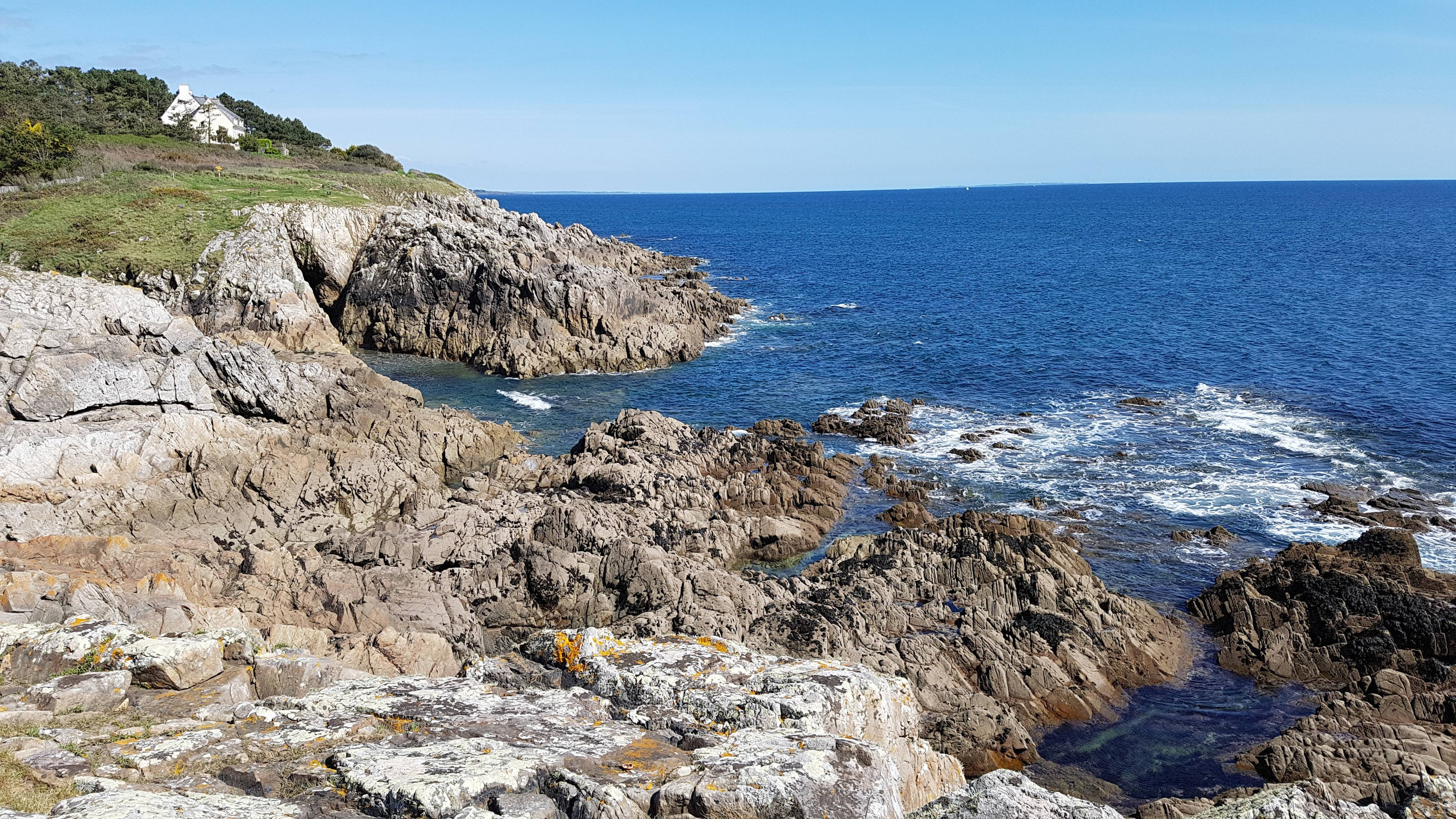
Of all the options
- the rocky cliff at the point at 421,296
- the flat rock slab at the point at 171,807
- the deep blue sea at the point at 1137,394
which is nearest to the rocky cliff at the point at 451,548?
the deep blue sea at the point at 1137,394

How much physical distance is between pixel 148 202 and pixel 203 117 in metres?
39.5

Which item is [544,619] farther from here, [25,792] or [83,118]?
[83,118]

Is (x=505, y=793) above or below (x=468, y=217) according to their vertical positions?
below

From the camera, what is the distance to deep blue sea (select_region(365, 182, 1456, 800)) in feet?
95.8

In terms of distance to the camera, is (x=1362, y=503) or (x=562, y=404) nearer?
(x=1362, y=503)

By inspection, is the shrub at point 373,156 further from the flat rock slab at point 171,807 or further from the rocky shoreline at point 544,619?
the flat rock slab at point 171,807

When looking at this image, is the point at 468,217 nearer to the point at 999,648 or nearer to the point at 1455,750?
the point at 999,648

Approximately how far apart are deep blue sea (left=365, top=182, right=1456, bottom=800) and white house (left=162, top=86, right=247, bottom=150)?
52275 millimetres

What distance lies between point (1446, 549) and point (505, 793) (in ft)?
112

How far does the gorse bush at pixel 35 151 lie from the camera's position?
60.6 m

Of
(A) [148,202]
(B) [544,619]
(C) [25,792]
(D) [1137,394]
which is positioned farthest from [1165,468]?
(A) [148,202]

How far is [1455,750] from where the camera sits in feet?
63.2

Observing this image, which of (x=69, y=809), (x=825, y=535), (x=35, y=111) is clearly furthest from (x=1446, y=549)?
(x=35, y=111)

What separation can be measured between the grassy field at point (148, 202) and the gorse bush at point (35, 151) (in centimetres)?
191
